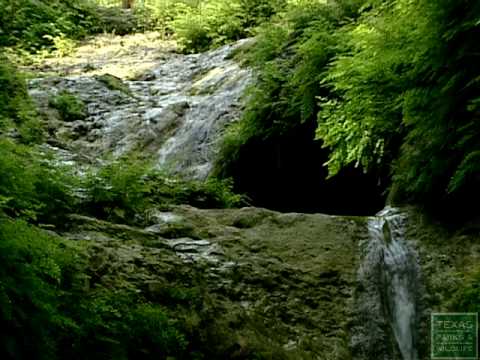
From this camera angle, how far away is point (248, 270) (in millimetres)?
4293

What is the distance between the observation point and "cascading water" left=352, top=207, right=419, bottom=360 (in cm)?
410

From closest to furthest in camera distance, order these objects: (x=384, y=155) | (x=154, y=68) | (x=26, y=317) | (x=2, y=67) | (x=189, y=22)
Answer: (x=26, y=317)
(x=384, y=155)
(x=2, y=67)
(x=154, y=68)
(x=189, y=22)

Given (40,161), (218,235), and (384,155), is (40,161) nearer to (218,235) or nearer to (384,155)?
(218,235)

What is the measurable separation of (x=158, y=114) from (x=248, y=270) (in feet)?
17.3

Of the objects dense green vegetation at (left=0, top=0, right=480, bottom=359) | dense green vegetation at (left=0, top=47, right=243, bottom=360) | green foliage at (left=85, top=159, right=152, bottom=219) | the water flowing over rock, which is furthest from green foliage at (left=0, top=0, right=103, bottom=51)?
dense green vegetation at (left=0, top=47, right=243, bottom=360)

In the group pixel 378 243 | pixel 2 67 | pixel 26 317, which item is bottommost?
pixel 378 243

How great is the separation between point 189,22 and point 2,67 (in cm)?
562

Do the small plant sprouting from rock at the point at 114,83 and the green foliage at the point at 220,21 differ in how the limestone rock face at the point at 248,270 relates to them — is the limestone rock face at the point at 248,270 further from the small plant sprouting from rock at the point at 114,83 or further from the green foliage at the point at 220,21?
the green foliage at the point at 220,21

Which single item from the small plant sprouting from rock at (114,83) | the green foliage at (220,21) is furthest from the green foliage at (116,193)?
the green foliage at (220,21)

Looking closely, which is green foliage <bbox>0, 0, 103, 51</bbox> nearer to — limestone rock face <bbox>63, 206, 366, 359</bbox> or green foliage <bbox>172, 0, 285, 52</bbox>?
green foliage <bbox>172, 0, 285, 52</bbox>

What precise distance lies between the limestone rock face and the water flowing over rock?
2.77 meters

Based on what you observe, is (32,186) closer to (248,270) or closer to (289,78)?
(248,270)

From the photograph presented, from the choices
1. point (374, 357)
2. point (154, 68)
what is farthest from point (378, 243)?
point (154, 68)

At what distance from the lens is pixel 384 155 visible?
5832 millimetres
